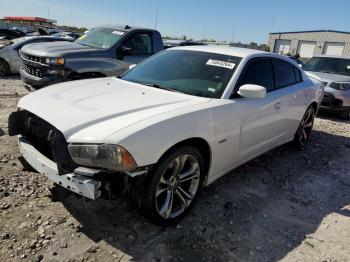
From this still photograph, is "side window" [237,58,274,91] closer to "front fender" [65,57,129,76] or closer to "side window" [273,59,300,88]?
"side window" [273,59,300,88]

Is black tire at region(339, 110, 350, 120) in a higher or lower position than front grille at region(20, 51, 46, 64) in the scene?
lower

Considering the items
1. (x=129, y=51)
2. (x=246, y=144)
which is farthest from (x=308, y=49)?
(x=246, y=144)

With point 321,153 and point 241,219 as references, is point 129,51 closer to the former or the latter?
point 321,153

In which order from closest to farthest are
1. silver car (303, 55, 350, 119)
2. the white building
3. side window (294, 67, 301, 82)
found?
side window (294, 67, 301, 82) < silver car (303, 55, 350, 119) < the white building

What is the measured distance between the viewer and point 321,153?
19.3 ft

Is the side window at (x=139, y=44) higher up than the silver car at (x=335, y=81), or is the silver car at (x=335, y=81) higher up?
the side window at (x=139, y=44)

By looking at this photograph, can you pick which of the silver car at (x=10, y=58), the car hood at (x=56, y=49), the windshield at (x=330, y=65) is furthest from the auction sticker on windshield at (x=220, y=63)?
the silver car at (x=10, y=58)

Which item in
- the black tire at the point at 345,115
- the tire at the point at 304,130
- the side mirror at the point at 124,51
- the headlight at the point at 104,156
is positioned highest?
the side mirror at the point at 124,51

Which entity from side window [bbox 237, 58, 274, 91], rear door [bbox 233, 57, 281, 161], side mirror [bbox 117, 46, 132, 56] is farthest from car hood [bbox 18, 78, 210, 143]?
side mirror [bbox 117, 46, 132, 56]

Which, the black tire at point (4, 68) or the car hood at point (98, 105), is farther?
the black tire at point (4, 68)

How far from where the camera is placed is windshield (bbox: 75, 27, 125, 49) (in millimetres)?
7772

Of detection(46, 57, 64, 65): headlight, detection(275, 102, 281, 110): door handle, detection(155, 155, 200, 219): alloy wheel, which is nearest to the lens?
detection(155, 155, 200, 219): alloy wheel

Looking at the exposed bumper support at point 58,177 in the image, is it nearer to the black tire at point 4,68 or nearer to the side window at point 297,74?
the side window at point 297,74

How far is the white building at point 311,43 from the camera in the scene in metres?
44.8
